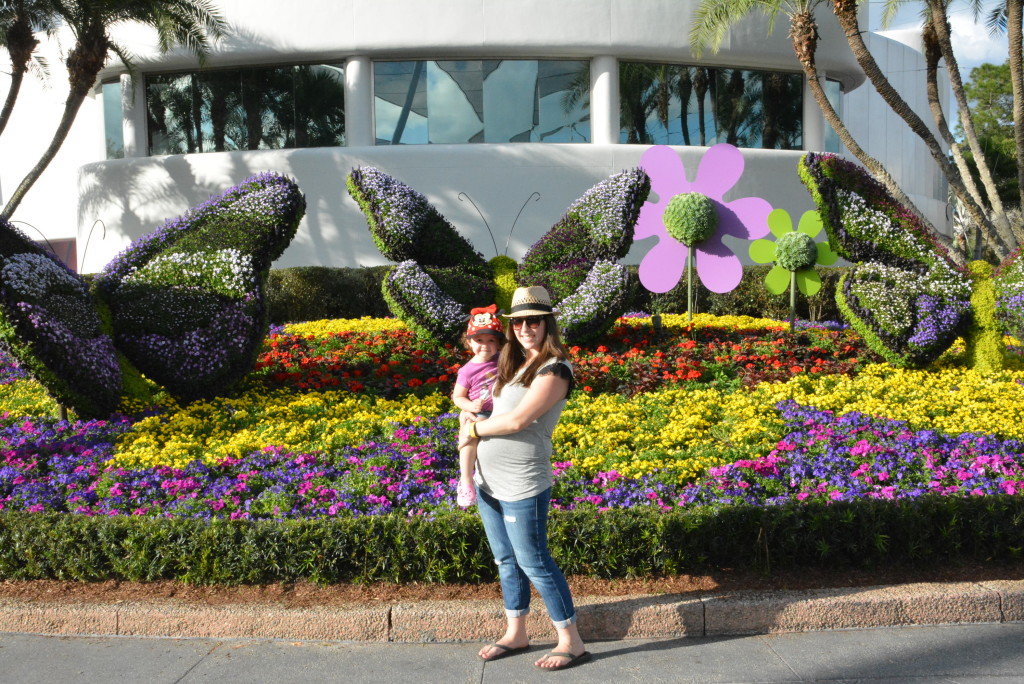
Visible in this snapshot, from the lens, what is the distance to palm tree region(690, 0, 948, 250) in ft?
45.4

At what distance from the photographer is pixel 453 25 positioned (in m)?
15.2

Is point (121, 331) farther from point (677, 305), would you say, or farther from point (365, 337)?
point (677, 305)

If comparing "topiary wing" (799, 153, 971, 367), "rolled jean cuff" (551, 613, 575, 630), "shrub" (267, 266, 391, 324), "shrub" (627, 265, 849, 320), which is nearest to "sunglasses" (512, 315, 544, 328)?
"rolled jean cuff" (551, 613, 575, 630)

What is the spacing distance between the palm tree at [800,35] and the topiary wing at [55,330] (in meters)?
10.8

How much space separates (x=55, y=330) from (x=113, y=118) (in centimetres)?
1251

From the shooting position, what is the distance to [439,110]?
15586 mm

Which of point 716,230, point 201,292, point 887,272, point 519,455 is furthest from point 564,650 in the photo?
point 716,230

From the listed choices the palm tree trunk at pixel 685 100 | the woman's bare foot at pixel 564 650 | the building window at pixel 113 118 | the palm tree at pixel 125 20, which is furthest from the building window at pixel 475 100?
the woman's bare foot at pixel 564 650

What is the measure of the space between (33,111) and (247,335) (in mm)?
15576

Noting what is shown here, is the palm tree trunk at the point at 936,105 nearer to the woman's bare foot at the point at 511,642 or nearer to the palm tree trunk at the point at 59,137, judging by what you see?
the woman's bare foot at the point at 511,642

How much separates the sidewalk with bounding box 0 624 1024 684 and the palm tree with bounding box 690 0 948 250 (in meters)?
10.8

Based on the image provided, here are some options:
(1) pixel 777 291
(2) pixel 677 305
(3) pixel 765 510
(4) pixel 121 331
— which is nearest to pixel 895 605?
(3) pixel 765 510

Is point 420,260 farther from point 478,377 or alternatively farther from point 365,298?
point 478,377

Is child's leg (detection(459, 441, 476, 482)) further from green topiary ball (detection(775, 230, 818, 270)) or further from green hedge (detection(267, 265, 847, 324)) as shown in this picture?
green hedge (detection(267, 265, 847, 324))
